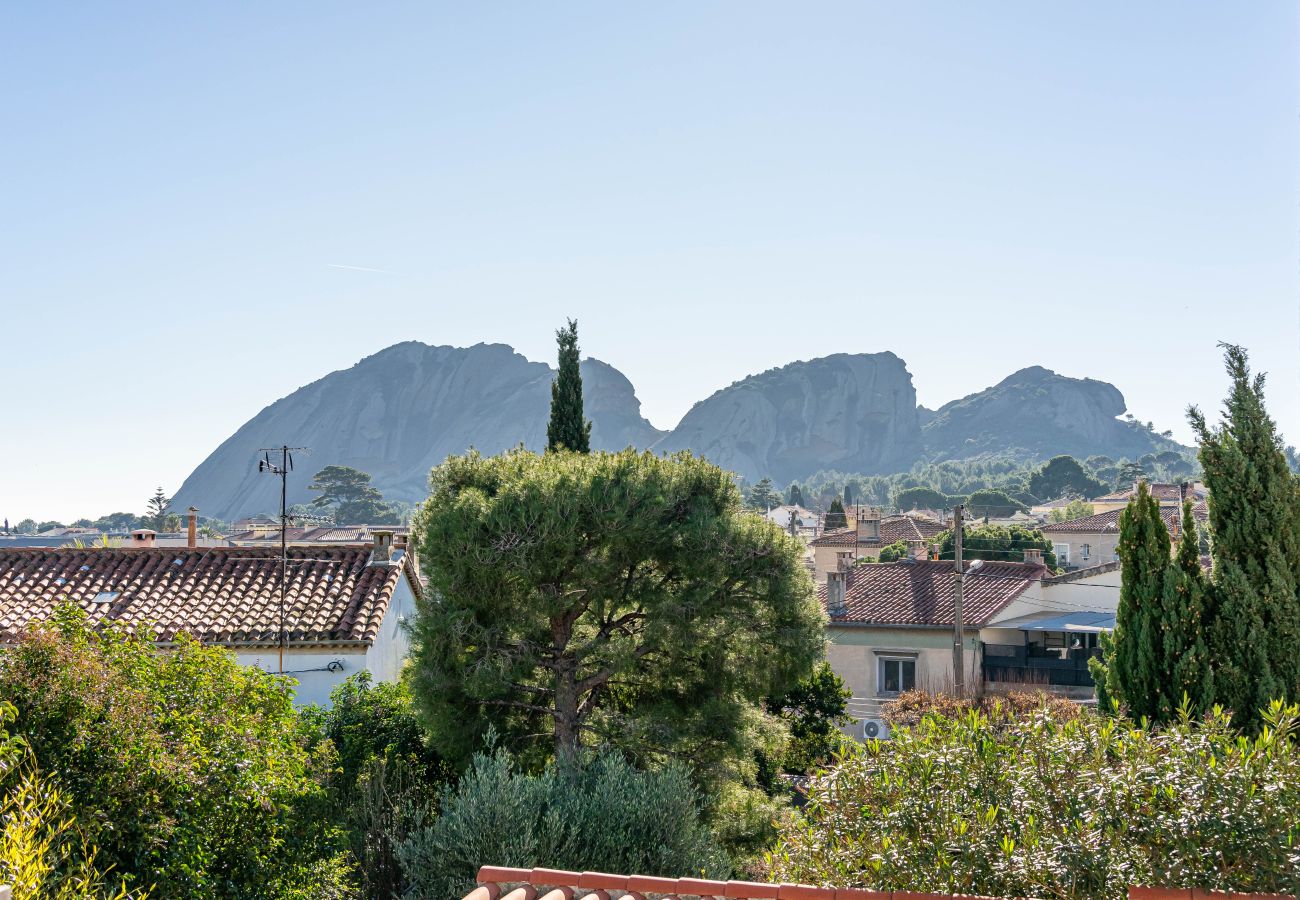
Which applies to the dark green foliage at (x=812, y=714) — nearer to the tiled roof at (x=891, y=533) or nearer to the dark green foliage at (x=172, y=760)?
the dark green foliage at (x=172, y=760)

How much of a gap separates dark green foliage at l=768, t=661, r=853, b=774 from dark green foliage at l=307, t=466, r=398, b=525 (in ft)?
451

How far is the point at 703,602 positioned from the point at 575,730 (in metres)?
2.44

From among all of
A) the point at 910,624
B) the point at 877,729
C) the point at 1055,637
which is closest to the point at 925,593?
the point at 910,624

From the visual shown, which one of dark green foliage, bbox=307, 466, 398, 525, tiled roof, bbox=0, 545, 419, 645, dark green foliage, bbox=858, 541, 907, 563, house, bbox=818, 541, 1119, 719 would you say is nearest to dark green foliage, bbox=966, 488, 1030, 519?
dark green foliage, bbox=858, 541, 907, 563

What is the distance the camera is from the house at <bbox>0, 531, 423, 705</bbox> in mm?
17625

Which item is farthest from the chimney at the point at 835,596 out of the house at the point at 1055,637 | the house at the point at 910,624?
the house at the point at 1055,637

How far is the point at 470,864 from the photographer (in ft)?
38.3

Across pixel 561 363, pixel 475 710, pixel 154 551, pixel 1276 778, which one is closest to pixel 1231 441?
pixel 1276 778

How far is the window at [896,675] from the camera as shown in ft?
104

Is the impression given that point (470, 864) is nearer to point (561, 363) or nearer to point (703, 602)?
point (703, 602)

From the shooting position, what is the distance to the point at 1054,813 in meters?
7.61

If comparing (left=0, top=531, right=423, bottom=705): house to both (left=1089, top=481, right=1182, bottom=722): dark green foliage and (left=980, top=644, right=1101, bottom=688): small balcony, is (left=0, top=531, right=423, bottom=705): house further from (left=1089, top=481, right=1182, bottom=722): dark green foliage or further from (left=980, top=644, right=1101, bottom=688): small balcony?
(left=980, top=644, right=1101, bottom=688): small balcony

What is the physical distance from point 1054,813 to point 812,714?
13.0 m

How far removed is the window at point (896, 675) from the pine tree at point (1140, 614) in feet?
66.0
